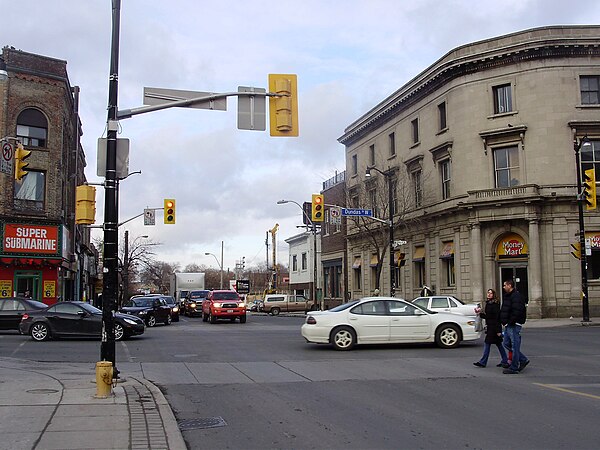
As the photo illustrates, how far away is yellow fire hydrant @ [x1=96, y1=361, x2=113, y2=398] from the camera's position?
9.60 meters

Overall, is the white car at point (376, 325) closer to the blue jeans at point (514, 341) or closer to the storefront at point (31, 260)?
the blue jeans at point (514, 341)

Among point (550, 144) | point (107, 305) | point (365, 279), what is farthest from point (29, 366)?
point (365, 279)

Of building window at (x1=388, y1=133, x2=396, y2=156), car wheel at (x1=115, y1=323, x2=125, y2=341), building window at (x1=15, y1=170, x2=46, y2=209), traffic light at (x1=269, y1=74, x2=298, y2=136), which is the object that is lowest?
car wheel at (x1=115, y1=323, x2=125, y2=341)

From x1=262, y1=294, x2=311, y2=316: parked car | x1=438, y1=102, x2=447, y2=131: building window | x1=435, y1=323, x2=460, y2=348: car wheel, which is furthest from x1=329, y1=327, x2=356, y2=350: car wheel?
x1=262, y1=294, x2=311, y2=316: parked car

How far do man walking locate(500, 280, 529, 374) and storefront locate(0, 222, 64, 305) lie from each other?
89.0ft

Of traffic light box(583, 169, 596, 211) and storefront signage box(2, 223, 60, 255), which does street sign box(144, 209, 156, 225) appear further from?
traffic light box(583, 169, 596, 211)

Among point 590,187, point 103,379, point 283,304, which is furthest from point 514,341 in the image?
point 283,304

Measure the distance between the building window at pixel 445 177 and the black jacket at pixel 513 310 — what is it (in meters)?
27.7

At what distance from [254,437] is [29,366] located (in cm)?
901

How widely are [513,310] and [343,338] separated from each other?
6083 millimetres

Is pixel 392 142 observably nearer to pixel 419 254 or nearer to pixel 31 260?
pixel 419 254

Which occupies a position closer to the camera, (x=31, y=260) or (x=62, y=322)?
(x=62, y=322)

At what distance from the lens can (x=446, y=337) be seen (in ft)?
59.9

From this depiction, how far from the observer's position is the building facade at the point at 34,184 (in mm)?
33938
